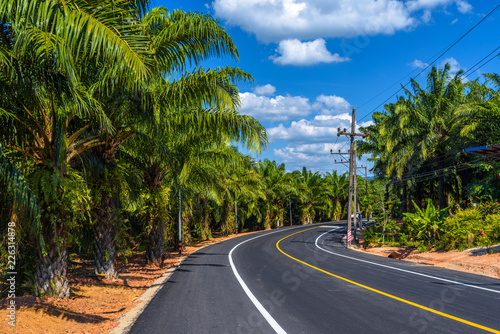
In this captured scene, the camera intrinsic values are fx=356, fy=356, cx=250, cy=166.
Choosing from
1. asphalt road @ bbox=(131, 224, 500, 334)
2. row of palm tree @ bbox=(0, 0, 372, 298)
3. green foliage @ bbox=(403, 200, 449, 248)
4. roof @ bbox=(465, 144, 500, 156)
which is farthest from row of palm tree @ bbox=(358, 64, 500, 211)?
row of palm tree @ bbox=(0, 0, 372, 298)

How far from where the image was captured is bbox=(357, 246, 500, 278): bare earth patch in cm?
1308

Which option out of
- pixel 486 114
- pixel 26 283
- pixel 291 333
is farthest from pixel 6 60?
pixel 486 114

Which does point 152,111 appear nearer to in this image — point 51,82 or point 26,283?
point 51,82

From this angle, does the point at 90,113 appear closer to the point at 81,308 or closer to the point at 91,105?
the point at 91,105

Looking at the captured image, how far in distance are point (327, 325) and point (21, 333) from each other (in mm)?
5141

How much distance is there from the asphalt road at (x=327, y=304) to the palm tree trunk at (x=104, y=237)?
7.39 feet

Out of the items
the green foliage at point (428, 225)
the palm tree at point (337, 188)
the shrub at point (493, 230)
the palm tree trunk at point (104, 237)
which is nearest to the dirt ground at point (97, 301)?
the palm tree trunk at point (104, 237)

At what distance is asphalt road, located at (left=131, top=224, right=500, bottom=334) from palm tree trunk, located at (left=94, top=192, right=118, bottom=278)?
88.7 inches

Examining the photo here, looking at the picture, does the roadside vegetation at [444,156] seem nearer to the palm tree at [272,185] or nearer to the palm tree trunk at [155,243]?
the palm tree trunk at [155,243]

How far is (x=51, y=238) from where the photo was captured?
866 centimetres

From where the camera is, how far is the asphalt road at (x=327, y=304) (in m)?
6.30

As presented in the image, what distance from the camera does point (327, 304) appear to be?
313 inches

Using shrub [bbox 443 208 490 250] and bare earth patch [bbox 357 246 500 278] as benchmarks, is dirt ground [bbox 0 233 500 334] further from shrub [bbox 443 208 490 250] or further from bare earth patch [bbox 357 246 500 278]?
shrub [bbox 443 208 490 250]

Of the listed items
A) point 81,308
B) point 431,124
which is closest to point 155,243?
point 81,308
